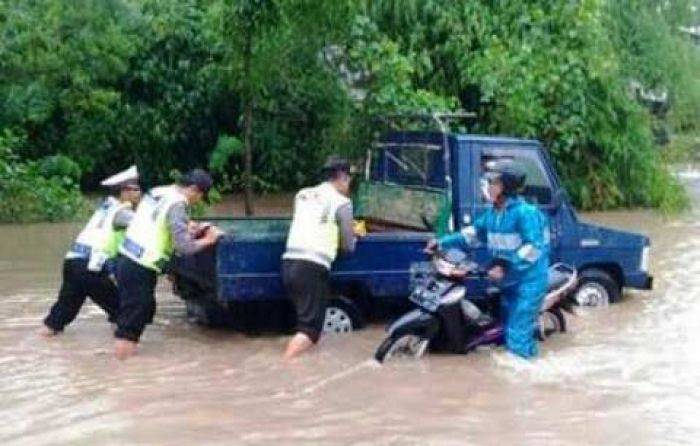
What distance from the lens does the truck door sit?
10961 mm

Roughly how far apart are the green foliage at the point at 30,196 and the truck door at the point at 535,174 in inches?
447

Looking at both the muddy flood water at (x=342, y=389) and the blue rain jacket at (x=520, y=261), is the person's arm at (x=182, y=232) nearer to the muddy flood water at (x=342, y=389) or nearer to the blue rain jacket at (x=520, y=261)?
the muddy flood water at (x=342, y=389)

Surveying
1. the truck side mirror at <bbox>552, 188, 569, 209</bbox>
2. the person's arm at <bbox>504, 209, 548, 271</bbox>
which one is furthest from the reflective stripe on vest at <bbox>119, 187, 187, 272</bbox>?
the truck side mirror at <bbox>552, 188, 569, 209</bbox>

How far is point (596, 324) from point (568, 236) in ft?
2.77

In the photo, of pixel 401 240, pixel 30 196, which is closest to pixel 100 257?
pixel 401 240

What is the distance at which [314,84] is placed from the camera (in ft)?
63.4

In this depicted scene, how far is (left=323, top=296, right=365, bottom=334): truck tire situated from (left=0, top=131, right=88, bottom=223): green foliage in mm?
11098

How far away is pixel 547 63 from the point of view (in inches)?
614

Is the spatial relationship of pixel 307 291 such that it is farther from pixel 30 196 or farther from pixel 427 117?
pixel 30 196

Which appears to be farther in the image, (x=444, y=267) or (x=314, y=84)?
(x=314, y=84)

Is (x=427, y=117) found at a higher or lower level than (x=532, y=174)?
higher

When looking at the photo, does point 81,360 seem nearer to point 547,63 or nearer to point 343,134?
point 343,134

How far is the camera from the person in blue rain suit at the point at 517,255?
31.1 feet

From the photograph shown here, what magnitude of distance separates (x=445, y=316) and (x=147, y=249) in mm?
2330
